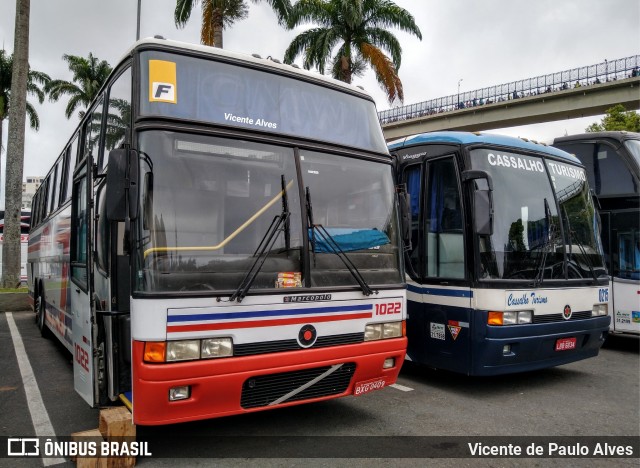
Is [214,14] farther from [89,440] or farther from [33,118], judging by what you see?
[33,118]

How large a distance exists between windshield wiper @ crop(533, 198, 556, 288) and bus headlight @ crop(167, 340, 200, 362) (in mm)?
4129

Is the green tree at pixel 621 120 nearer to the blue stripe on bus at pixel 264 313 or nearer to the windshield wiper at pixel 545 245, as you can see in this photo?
the windshield wiper at pixel 545 245

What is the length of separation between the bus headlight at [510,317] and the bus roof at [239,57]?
2769mm


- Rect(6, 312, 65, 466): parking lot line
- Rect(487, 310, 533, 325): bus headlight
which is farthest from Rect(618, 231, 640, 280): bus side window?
Rect(6, 312, 65, 466): parking lot line

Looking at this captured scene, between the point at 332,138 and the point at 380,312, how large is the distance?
5.46 feet

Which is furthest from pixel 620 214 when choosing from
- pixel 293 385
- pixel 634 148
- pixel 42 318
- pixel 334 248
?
pixel 42 318

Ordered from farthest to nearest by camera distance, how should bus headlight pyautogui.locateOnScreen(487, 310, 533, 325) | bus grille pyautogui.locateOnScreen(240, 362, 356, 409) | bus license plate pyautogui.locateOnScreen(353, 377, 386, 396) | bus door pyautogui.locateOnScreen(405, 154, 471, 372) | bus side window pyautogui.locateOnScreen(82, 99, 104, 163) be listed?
bus door pyautogui.locateOnScreen(405, 154, 471, 372)
bus headlight pyautogui.locateOnScreen(487, 310, 533, 325)
bus side window pyautogui.locateOnScreen(82, 99, 104, 163)
bus license plate pyautogui.locateOnScreen(353, 377, 386, 396)
bus grille pyautogui.locateOnScreen(240, 362, 356, 409)

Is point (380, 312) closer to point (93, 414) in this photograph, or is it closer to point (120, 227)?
point (120, 227)

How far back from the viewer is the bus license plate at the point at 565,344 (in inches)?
260

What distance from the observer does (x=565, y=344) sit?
667cm

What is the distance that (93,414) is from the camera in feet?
18.1

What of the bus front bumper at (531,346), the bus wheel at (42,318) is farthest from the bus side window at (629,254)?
the bus wheel at (42,318)

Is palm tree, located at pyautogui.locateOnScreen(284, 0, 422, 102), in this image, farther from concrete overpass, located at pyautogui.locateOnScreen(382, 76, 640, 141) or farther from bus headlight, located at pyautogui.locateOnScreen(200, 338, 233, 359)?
bus headlight, located at pyautogui.locateOnScreen(200, 338, 233, 359)

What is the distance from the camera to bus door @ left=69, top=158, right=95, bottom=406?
4.48 meters
